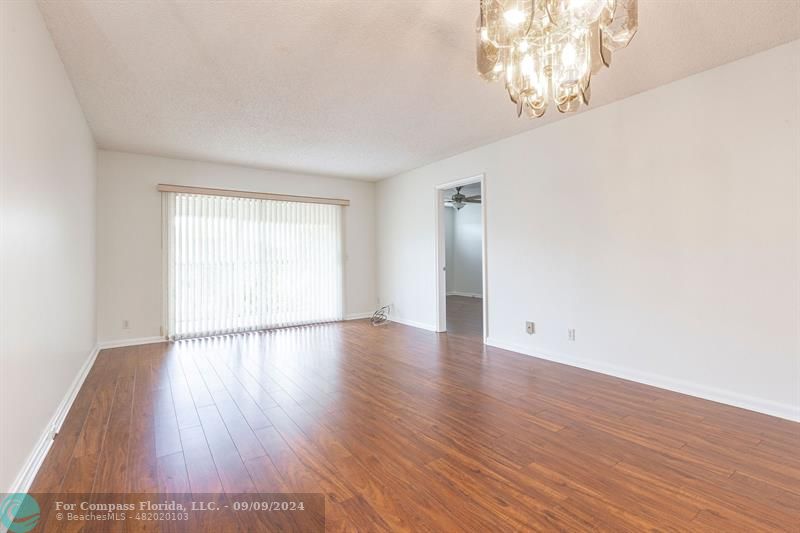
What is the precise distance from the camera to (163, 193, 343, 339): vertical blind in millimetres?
5160

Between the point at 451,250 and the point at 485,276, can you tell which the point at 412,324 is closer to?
the point at 485,276

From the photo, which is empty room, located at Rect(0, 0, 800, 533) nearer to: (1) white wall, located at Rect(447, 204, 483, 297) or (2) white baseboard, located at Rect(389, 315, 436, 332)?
(2) white baseboard, located at Rect(389, 315, 436, 332)

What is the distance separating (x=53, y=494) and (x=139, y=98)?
3.04 m

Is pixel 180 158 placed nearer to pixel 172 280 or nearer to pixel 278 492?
pixel 172 280

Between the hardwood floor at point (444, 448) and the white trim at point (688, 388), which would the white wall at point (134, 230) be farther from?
the white trim at point (688, 388)

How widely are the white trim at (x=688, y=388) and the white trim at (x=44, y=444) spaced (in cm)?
409

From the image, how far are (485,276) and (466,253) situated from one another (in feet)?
18.0

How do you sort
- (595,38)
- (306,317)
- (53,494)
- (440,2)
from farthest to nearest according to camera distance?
(306,317), (440,2), (595,38), (53,494)

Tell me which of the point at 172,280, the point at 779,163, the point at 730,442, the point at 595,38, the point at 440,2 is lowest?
the point at 730,442

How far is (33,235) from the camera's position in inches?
78.4

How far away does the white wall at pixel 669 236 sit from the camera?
258 centimetres

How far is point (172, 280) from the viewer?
5.07m

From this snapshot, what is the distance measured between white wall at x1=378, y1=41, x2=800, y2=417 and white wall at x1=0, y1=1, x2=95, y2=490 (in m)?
4.12

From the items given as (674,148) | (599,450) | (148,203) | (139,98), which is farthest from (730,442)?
(148,203)
